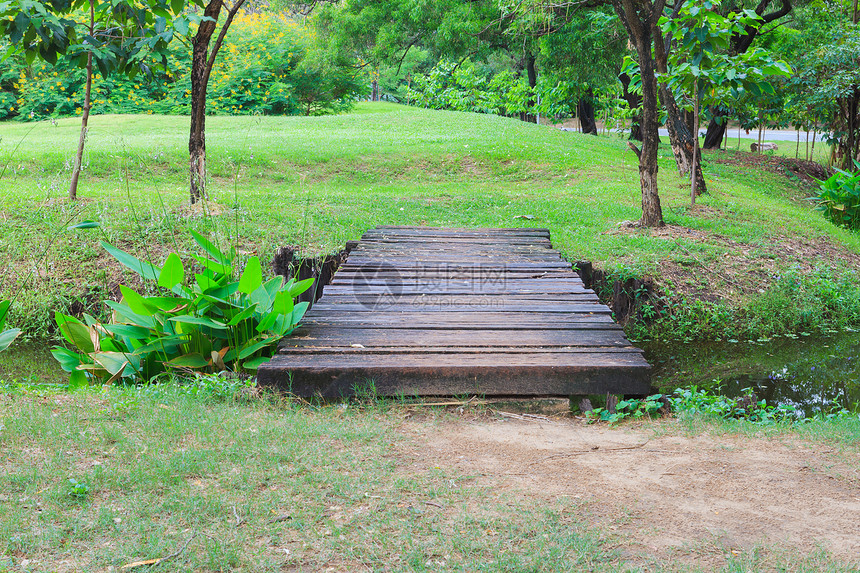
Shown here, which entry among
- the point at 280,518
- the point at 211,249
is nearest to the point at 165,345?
the point at 211,249

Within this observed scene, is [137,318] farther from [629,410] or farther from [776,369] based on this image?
[776,369]

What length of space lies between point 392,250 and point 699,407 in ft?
12.7

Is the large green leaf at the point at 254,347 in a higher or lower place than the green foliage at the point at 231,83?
lower

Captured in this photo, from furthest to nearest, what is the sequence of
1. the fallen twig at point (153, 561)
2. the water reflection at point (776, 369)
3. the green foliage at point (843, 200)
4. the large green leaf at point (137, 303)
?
the green foliage at point (843, 200) → the water reflection at point (776, 369) → the large green leaf at point (137, 303) → the fallen twig at point (153, 561)

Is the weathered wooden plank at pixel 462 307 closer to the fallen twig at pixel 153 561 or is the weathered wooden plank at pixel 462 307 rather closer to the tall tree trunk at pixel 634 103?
the fallen twig at pixel 153 561

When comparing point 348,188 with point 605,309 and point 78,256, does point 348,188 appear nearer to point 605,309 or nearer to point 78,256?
point 78,256

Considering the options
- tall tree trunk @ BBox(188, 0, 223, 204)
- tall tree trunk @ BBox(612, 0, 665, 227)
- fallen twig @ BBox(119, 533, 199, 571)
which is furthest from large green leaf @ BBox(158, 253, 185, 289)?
tall tree trunk @ BBox(612, 0, 665, 227)

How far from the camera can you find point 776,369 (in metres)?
6.33

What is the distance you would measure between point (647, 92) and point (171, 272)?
6043mm

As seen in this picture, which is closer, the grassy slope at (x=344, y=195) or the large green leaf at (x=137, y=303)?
the large green leaf at (x=137, y=303)

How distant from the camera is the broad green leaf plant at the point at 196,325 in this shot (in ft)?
15.0

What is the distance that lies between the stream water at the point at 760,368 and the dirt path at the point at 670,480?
2214 millimetres

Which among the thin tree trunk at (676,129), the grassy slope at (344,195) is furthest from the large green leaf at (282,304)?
the thin tree trunk at (676,129)

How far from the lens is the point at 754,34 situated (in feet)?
55.1
